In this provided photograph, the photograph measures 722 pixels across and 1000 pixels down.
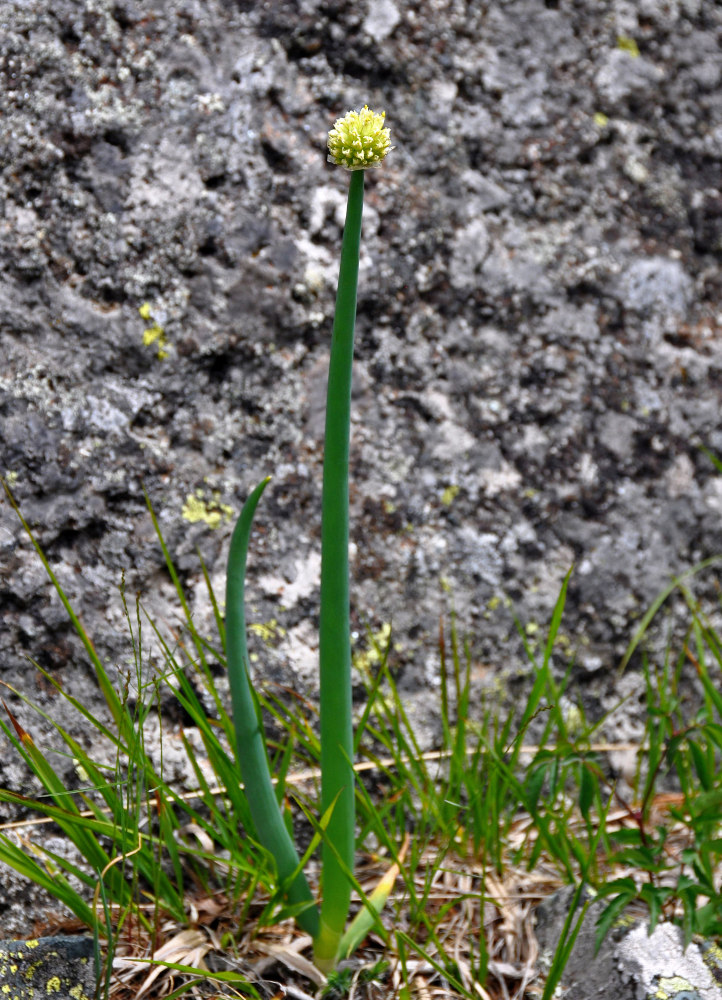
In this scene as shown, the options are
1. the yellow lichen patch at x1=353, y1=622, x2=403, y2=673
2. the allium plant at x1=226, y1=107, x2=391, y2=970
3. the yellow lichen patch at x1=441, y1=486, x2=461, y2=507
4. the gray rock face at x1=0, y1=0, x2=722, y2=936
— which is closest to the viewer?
the allium plant at x1=226, y1=107, x2=391, y2=970

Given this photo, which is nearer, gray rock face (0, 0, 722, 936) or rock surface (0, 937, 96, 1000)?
rock surface (0, 937, 96, 1000)

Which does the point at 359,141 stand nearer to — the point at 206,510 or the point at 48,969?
the point at 206,510

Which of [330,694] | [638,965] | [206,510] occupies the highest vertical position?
[206,510]

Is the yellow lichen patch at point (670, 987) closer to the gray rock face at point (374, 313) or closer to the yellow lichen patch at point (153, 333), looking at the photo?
the gray rock face at point (374, 313)

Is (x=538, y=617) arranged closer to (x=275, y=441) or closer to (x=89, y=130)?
(x=275, y=441)

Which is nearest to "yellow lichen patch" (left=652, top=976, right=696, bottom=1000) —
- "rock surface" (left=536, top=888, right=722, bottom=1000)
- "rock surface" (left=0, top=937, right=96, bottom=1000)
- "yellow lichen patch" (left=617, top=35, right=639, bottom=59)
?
"rock surface" (left=536, top=888, right=722, bottom=1000)

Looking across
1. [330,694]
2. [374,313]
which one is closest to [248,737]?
→ [330,694]

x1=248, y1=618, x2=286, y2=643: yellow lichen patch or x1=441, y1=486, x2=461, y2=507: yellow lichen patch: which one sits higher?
x1=441, y1=486, x2=461, y2=507: yellow lichen patch

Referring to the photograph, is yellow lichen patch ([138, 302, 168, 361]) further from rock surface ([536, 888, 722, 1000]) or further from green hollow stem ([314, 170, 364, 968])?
rock surface ([536, 888, 722, 1000])
